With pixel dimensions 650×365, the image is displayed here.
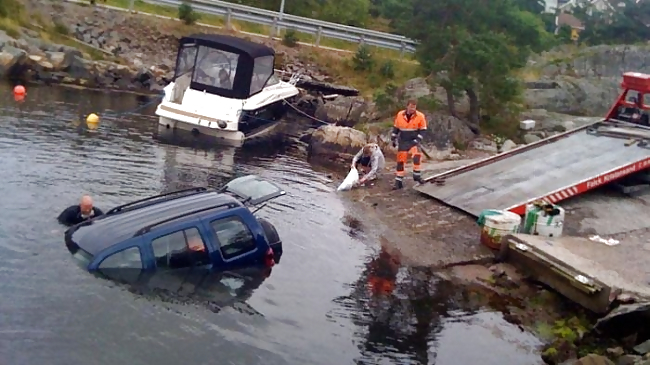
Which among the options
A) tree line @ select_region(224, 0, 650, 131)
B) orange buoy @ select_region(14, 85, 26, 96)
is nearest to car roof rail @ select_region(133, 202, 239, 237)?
tree line @ select_region(224, 0, 650, 131)

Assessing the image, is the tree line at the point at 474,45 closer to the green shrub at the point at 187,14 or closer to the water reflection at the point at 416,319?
the green shrub at the point at 187,14

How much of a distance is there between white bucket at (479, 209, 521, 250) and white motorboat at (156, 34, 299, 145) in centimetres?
1062

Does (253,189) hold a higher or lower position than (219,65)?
lower

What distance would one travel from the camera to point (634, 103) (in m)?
22.5

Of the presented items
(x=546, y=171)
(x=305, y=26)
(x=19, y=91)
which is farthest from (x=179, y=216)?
(x=305, y=26)

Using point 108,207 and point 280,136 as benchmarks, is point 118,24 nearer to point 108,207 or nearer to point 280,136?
point 280,136

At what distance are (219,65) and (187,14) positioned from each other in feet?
31.8

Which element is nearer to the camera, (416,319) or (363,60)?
(416,319)

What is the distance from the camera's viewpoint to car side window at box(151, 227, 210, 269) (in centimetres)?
1189

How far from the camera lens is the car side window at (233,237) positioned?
12492mm

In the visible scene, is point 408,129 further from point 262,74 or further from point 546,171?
point 262,74

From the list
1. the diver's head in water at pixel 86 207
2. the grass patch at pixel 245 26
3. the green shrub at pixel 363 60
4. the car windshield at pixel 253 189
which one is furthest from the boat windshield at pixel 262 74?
the diver's head in water at pixel 86 207

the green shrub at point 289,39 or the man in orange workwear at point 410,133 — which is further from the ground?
the green shrub at point 289,39

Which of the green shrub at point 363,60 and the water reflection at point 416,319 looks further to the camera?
the green shrub at point 363,60
